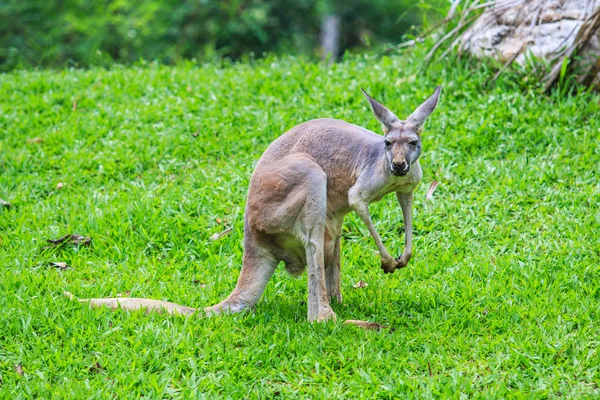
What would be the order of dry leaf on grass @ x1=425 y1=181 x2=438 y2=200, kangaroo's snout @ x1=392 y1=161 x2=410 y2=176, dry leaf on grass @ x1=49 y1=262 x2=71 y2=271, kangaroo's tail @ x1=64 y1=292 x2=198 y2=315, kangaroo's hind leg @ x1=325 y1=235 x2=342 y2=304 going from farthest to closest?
dry leaf on grass @ x1=425 y1=181 x2=438 y2=200 < dry leaf on grass @ x1=49 y1=262 x2=71 y2=271 < kangaroo's hind leg @ x1=325 y1=235 x2=342 y2=304 < kangaroo's tail @ x1=64 y1=292 x2=198 y2=315 < kangaroo's snout @ x1=392 y1=161 x2=410 y2=176

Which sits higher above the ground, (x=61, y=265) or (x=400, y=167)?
(x=400, y=167)

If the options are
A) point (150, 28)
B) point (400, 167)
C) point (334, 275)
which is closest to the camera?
point (400, 167)

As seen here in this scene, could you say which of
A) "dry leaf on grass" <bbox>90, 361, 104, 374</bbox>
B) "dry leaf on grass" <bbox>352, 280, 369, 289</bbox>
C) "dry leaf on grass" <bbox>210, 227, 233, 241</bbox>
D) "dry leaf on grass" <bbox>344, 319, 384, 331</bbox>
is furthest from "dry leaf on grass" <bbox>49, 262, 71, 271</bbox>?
"dry leaf on grass" <bbox>344, 319, 384, 331</bbox>

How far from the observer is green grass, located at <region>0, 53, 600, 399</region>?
4008mm

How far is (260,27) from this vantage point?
602 inches

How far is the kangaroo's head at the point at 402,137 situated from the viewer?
13.8 feet

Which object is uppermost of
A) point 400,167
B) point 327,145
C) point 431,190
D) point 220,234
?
point 400,167

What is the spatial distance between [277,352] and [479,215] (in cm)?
238

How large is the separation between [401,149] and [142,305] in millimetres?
1781

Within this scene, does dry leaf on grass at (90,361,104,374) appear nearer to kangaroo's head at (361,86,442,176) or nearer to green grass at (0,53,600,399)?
green grass at (0,53,600,399)

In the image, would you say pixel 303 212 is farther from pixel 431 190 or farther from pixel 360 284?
pixel 431 190

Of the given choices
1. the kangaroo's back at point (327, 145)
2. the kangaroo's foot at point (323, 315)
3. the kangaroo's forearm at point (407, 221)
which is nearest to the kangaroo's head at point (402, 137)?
the kangaroo's back at point (327, 145)

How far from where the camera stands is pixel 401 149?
4234 mm

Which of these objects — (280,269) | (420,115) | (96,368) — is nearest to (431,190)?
(280,269)
